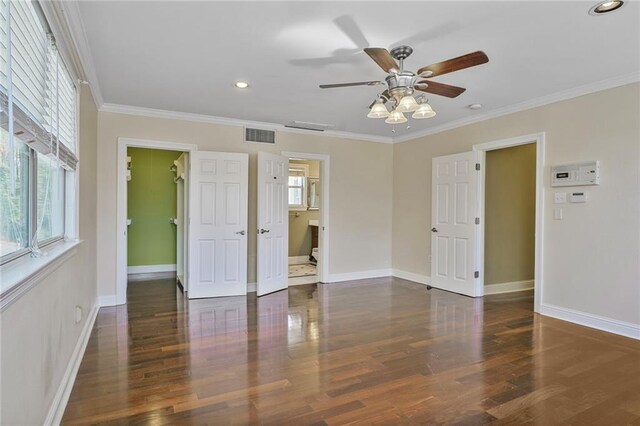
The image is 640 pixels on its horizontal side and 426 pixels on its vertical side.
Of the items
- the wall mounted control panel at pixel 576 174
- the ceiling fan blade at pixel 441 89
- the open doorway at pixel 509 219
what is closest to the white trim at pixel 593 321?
the open doorway at pixel 509 219

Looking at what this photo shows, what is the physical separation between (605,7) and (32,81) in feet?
11.2

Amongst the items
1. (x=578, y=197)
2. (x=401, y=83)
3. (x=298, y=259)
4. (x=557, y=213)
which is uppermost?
(x=401, y=83)

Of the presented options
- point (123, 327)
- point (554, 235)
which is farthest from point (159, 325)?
point (554, 235)

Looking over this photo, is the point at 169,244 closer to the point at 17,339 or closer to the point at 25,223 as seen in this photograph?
the point at 25,223

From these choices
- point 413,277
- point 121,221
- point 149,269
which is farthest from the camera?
point 149,269

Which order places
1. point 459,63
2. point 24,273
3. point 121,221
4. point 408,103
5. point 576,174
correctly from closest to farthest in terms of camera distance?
1. point 24,273
2. point 459,63
3. point 408,103
4. point 576,174
5. point 121,221

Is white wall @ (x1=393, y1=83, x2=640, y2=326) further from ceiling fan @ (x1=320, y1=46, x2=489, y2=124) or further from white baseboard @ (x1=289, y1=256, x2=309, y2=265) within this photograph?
white baseboard @ (x1=289, y1=256, x2=309, y2=265)

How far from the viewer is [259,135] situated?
17.8 feet

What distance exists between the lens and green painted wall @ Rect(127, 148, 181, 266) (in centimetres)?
656

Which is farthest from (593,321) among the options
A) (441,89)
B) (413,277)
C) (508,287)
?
(441,89)

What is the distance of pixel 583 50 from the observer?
9.77 feet

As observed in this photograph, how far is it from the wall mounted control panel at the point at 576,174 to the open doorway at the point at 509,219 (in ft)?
3.91

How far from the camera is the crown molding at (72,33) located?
7.19 feet

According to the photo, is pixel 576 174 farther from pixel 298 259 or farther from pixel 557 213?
pixel 298 259
